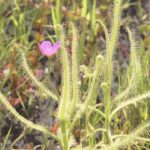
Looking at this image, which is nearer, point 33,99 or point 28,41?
point 33,99

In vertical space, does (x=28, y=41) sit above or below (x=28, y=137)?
above

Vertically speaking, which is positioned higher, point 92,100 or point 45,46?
point 45,46

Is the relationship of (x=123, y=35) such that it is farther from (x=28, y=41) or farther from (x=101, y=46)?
(x=28, y=41)

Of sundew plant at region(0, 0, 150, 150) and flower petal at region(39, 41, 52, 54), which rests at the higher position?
flower petal at region(39, 41, 52, 54)

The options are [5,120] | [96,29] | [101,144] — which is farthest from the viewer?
[96,29]

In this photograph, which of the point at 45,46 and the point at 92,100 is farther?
the point at 45,46

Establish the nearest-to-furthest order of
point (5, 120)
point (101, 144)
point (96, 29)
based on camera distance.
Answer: point (101, 144), point (5, 120), point (96, 29)

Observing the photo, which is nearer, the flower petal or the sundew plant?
the sundew plant

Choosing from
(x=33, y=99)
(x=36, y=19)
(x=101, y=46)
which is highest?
(x=36, y=19)

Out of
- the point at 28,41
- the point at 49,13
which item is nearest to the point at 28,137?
the point at 28,41

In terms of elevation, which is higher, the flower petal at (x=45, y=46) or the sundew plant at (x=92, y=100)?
the flower petal at (x=45, y=46)

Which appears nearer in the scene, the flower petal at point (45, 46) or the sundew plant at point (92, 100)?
the sundew plant at point (92, 100)
